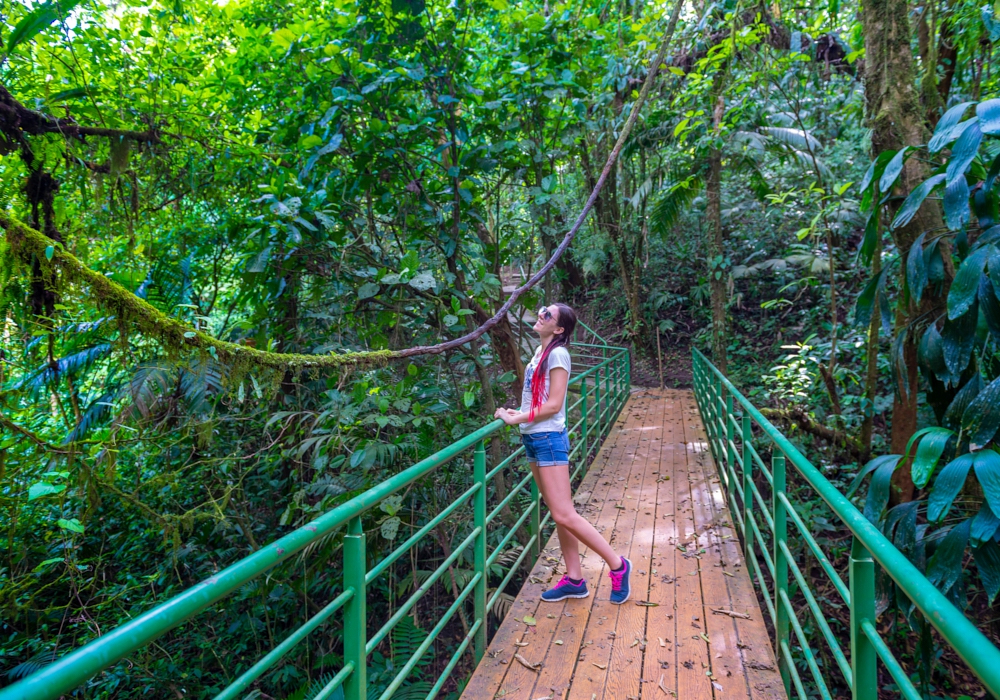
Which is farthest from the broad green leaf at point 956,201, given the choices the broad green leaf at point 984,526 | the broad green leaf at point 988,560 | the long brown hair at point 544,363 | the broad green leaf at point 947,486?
the long brown hair at point 544,363

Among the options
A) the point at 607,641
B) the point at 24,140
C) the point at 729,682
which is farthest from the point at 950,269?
the point at 24,140

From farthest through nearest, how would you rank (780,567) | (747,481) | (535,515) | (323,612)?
(535,515), (747,481), (780,567), (323,612)

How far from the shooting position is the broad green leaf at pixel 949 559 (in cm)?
223

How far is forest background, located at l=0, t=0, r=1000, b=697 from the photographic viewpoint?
9.37 ft

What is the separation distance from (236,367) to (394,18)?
116 inches

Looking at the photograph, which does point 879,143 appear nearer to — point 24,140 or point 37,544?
point 24,140

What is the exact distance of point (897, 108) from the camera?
145 inches

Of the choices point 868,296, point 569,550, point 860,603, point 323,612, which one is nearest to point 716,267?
point 868,296

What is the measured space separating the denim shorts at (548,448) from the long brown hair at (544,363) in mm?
129

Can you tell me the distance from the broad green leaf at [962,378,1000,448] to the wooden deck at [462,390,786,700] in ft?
4.08

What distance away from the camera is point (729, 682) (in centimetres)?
249

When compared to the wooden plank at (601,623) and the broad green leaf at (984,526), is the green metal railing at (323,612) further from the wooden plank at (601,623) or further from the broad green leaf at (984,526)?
the broad green leaf at (984,526)

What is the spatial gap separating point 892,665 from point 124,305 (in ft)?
9.66

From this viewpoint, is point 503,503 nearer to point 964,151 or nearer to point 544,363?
point 544,363
